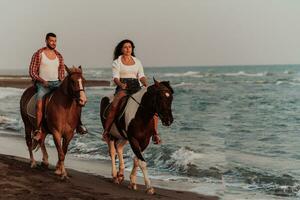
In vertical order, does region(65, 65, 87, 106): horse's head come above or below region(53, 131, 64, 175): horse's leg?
above

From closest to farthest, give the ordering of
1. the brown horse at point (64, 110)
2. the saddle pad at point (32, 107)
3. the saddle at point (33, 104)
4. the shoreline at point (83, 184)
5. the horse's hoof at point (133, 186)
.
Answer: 1. the shoreline at point (83, 184)
2. the brown horse at point (64, 110)
3. the horse's hoof at point (133, 186)
4. the saddle at point (33, 104)
5. the saddle pad at point (32, 107)

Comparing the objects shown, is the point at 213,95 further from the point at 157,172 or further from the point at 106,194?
the point at 106,194

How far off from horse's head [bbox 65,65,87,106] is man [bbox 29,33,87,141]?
771mm

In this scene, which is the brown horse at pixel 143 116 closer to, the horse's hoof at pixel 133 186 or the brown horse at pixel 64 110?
the horse's hoof at pixel 133 186

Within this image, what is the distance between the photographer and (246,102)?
33875 millimetres

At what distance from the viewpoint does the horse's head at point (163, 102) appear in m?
7.36

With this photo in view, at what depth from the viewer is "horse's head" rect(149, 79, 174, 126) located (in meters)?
7.36

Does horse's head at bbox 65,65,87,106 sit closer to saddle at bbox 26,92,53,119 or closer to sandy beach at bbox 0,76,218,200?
saddle at bbox 26,92,53,119

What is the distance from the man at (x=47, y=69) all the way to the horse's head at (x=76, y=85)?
77 cm

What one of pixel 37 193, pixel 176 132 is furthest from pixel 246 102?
pixel 37 193

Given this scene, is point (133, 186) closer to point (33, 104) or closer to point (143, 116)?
point (143, 116)

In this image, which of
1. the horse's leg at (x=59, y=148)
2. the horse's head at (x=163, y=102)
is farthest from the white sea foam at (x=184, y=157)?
the horse's head at (x=163, y=102)

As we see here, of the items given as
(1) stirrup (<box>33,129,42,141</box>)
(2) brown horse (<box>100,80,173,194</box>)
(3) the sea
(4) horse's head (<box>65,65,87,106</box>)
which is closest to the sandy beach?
(2) brown horse (<box>100,80,173,194</box>)

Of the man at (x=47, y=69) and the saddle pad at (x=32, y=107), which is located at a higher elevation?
the man at (x=47, y=69)
